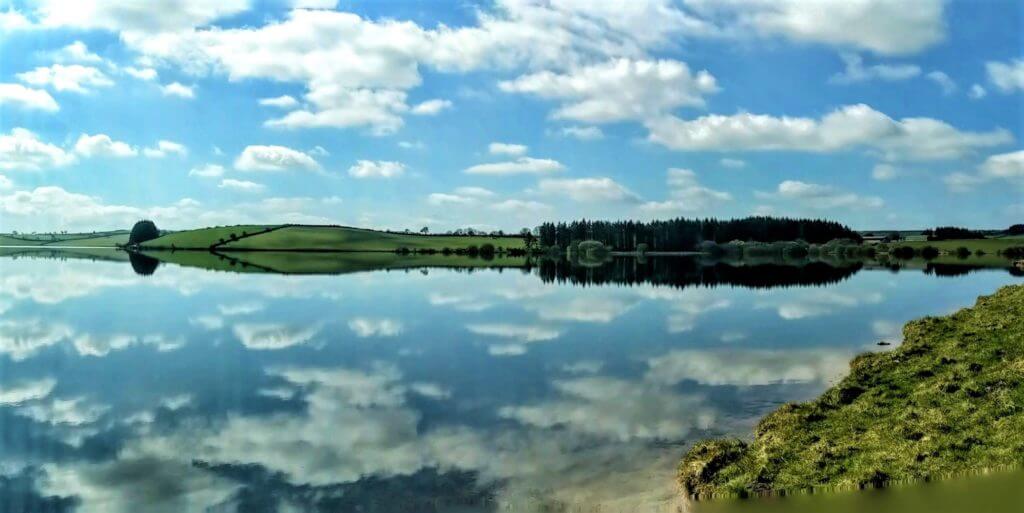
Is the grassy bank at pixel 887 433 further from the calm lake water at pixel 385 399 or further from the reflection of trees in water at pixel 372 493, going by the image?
the reflection of trees in water at pixel 372 493

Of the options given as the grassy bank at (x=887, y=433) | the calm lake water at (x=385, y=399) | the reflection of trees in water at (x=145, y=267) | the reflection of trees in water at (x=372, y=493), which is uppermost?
the reflection of trees in water at (x=145, y=267)

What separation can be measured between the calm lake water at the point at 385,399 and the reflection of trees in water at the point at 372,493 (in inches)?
2.2

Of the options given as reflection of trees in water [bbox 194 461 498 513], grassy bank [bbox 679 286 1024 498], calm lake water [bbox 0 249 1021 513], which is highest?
grassy bank [bbox 679 286 1024 498]

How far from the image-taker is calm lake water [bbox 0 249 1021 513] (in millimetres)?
15633

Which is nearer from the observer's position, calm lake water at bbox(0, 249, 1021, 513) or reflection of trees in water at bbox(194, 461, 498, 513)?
reflection of trees in water at bbox(194, 461, 498, 513)

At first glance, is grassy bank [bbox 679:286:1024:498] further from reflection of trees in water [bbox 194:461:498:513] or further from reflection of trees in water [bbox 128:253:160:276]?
reflection of trees in water [bbox 128:253:160:276]

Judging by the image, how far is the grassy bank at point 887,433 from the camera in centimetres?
1535

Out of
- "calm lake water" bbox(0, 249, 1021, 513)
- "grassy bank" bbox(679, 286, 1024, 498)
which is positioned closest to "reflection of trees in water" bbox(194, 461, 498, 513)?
"calm lake water" bbox(0, 249, 1021, 513)

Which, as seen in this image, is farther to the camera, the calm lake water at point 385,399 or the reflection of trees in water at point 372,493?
the calm lake water at point 385,399

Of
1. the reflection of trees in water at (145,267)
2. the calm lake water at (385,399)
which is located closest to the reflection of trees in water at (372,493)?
the calm lake water at (385,399)

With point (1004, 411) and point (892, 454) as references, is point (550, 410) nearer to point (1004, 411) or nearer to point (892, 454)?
point (892, 454)

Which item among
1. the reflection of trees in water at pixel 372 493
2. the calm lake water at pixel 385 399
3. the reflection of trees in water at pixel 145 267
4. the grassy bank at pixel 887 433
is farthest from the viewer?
the reflection of trees in water at pixel 145 267

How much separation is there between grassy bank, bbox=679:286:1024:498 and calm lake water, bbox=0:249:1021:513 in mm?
1519

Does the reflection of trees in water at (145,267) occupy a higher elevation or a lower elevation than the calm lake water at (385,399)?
higher
